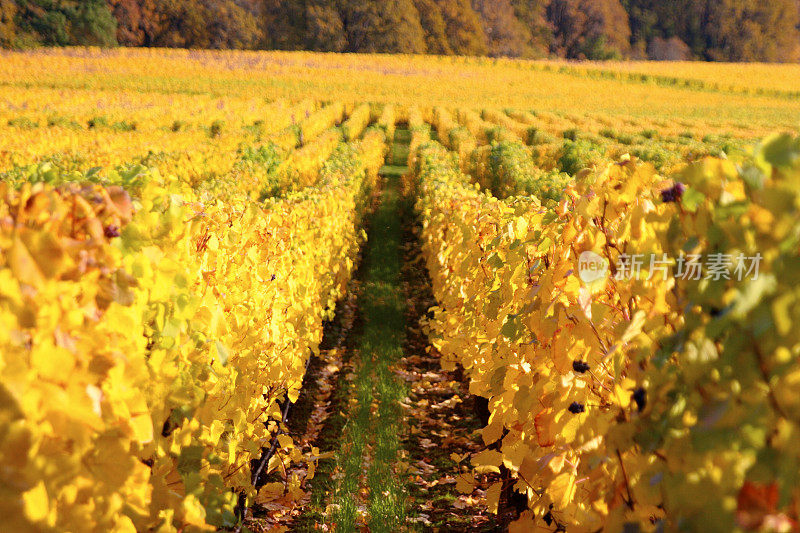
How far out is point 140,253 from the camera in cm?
205

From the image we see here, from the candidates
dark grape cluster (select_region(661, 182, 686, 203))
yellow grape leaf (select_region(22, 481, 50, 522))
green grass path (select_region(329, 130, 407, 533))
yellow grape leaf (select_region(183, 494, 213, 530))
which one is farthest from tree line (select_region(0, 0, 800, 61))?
dark grape cluster (select_region(661, 182, 686, 203))

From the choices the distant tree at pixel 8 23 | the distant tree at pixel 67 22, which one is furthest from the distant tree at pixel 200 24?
the distant tree at pixel 8 23

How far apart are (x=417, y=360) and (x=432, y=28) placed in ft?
244

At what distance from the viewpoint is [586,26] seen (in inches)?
3351

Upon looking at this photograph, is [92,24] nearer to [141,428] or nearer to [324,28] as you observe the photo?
[324,28]

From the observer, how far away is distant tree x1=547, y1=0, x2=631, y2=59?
274ft

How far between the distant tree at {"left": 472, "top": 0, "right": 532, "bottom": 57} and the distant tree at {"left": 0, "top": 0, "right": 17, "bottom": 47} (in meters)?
53.8

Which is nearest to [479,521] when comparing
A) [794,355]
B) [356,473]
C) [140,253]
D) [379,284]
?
[356,473]

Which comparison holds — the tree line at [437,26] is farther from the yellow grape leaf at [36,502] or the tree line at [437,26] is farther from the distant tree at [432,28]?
the yellow grape leaf at [36,502]

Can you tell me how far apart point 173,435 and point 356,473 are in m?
2.49

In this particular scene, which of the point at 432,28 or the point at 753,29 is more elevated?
the point at 753,29

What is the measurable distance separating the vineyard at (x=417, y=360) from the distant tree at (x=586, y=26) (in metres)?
85.4

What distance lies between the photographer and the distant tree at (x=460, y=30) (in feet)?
249

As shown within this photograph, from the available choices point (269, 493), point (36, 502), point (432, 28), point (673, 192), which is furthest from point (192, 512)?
point (432, 28)
